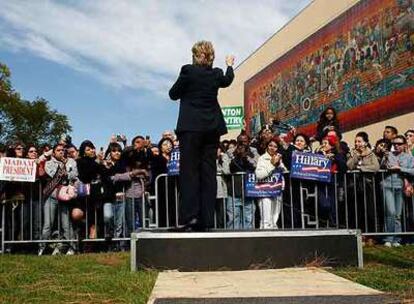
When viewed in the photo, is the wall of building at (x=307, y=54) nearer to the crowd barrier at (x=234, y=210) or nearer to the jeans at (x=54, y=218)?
the crowd barrier at (x=234, y=210)

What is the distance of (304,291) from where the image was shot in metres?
4.88

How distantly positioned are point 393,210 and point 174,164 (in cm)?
355

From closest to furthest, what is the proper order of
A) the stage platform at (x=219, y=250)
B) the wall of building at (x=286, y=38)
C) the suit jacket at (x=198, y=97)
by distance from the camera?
the stage platform at (x=219, y=250) < the suit jacket at (x=198, y=97) < the wall of building at (x=286, y=38)

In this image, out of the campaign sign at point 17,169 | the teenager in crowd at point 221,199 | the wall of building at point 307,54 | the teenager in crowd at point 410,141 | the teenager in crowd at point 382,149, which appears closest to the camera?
the campaign sign at point 17,169

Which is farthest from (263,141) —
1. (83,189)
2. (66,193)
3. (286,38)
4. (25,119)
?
(25,119)

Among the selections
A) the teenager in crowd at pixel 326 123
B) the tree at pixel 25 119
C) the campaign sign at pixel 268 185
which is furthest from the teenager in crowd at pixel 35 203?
the tree at pixel 25 119

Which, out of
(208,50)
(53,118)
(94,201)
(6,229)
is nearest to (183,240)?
(208,50)

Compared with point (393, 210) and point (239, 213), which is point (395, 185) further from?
point (239, 213)

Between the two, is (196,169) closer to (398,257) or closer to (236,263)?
(236,263)

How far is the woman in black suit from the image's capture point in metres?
6.94

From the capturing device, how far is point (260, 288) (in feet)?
16.8

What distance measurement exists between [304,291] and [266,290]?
32cm

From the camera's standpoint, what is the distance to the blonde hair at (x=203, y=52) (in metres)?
7.06

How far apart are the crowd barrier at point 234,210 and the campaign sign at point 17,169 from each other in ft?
1.06
